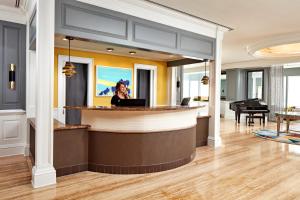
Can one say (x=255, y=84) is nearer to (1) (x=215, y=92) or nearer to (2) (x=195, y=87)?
(2) (x=195, y=87)

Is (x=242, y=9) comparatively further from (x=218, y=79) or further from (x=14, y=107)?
(x=14, y=107)

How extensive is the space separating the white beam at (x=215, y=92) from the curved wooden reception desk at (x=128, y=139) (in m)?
1.85

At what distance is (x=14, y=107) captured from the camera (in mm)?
4383

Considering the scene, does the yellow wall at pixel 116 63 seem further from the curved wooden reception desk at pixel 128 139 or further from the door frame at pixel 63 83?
the curved wooden reception desk at pixel 128 139

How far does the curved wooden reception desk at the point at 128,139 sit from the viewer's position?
138 inches

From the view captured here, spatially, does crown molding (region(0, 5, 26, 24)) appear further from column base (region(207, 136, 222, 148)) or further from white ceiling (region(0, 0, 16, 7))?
column base (region(207, 136, 222, 148))

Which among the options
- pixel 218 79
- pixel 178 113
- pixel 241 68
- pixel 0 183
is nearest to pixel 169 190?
pixel 178 113

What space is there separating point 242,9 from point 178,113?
2168 mm

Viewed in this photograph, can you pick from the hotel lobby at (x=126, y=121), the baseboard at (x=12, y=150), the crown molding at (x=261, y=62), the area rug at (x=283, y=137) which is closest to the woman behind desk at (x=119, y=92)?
the hotel lobby at (x=126, y=121)

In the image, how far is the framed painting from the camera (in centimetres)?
666

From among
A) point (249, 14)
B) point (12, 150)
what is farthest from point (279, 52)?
point (12, 150)

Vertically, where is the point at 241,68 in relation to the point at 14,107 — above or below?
above

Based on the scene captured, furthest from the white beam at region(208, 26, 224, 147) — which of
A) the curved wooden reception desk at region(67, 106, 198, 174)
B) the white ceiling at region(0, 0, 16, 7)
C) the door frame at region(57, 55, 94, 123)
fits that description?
the white ceiling at region(0, 0, 16, 7)

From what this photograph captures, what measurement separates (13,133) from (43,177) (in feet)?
6.10
